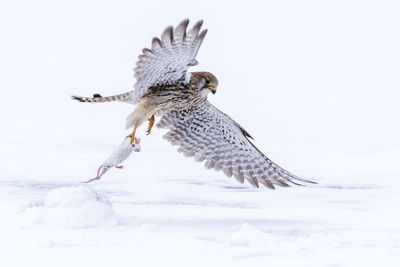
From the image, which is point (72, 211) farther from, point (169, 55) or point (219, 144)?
point (219, 144)

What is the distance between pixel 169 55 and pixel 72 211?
157 centimetres

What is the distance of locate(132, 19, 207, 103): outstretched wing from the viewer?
235 inches

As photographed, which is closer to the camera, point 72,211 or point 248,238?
point 248,238

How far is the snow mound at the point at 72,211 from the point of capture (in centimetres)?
585

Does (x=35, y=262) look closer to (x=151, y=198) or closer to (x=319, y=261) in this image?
(x=319, y=261)

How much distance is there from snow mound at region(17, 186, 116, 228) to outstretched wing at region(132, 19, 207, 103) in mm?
1111

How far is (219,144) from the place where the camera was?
7602 millimetres

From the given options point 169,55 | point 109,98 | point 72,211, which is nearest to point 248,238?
point 72,211

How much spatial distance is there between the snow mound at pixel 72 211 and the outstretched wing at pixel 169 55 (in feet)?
3.64

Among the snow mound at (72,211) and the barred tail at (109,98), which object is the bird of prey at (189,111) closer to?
the barred tail at (109,98)

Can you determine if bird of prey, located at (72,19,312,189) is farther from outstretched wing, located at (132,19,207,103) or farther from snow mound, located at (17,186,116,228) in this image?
snow mound, located at (17,186,116,228)

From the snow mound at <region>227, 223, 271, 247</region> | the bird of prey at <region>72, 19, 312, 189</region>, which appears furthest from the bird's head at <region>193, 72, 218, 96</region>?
the snow mound at <region>227, 223, 271, 247</region>

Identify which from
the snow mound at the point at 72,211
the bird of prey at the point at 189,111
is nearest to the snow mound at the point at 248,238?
the snow mound at the point at 72,211

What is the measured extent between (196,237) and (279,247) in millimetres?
703
